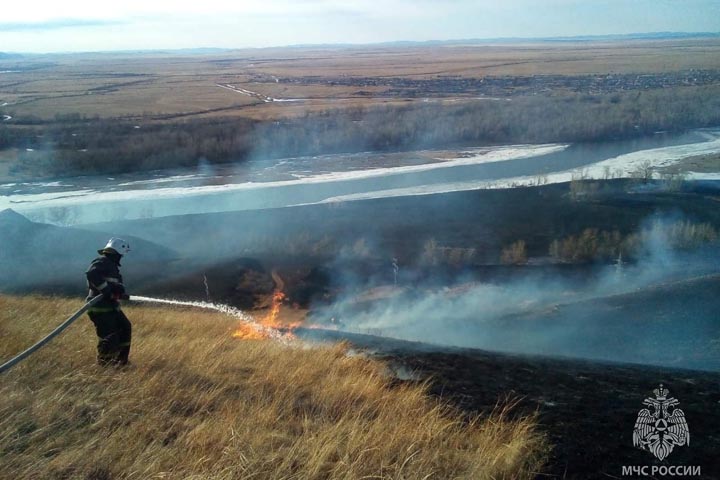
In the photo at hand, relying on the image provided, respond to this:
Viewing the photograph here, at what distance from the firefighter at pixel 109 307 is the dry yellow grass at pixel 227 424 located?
213 millimetres

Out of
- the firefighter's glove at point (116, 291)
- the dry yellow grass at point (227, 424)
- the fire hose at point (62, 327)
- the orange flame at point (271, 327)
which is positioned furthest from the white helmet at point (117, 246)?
the orange flame at point (271, 327)

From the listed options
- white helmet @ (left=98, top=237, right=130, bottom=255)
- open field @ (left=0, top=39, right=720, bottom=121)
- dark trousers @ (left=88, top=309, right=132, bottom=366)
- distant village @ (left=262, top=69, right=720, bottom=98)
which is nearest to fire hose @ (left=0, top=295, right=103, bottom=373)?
dark trousers @ (left=88, top=309, right=132, bottom=366)

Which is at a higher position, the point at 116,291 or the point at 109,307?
the point at 116,291

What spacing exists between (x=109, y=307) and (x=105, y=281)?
262 mm

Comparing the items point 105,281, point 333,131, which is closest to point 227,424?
point 105,281

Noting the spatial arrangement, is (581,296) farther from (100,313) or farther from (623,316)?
(100,313)

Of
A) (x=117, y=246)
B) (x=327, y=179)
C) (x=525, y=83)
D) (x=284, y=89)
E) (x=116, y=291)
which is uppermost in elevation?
(x=525, y=83)

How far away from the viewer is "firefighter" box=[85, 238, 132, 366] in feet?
17.0

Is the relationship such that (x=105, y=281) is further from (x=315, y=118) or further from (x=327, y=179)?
(x=315, y=118)

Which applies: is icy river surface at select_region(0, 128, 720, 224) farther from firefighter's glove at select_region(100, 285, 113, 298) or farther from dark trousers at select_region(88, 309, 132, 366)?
firefighter's glove at select_region(100, 285, 113, 298)

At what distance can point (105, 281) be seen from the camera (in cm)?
519

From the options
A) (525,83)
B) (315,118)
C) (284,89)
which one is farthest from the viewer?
(284,89)

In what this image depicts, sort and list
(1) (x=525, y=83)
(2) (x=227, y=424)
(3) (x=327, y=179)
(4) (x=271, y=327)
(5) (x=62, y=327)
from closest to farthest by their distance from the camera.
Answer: (2) (x=227, y=424) → (5) (x=62, y=327) → (4) (x=271, y=327) → (3) (x=327, y=179) → (1) (x=525, y=83)

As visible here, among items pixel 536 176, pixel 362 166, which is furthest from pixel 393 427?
pixel 362 166
